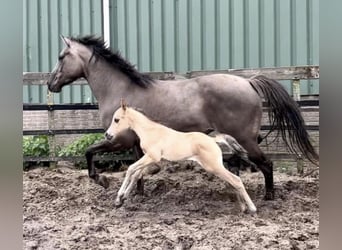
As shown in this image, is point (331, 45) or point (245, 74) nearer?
point (331, 45)

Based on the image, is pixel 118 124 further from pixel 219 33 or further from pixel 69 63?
pixel 219 33

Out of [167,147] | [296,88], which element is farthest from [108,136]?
[296,88]

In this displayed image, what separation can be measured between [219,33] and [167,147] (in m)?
1.01

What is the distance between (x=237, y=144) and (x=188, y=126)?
27 centimetres

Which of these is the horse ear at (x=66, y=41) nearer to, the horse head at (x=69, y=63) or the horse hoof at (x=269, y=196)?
the horse head at (x=69, y=63)

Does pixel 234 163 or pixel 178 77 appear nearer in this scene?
pixel 234 163

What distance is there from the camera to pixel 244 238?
2.31 metres

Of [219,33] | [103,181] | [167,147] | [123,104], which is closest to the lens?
[167,147]

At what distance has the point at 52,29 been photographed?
295 centimetres

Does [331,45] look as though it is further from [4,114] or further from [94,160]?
[94,160]

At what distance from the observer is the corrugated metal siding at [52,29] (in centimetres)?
288

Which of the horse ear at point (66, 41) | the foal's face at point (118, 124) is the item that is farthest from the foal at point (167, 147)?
the horse ear at point (66, 41)

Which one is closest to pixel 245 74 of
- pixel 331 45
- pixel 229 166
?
pixel 229 166

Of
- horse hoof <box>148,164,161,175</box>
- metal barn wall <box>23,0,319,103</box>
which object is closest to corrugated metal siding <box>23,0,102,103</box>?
metal barn wall <box>23,0,319,103</box>
